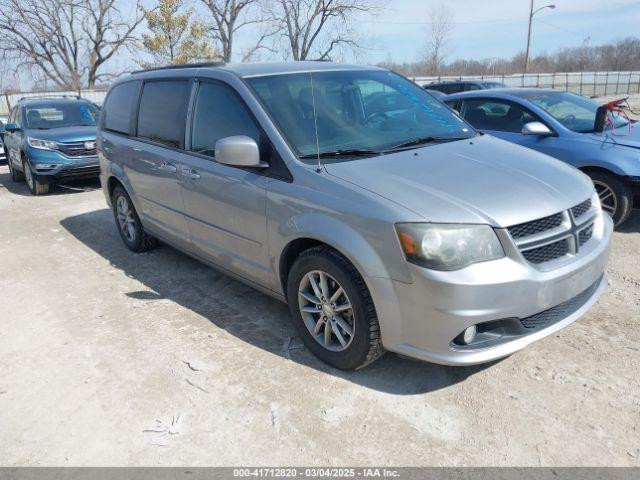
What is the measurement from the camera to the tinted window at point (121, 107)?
520cm

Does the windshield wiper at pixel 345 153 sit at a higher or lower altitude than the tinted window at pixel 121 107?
lower

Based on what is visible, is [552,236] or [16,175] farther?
[16,175]

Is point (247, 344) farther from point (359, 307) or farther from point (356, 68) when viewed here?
point (356, 68)

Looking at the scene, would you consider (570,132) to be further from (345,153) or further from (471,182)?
(345,153)

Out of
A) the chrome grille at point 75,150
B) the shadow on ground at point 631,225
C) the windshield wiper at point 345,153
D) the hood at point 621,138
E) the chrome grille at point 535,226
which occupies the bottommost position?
the shadow on ground at point 631,225

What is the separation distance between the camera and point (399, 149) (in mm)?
3363

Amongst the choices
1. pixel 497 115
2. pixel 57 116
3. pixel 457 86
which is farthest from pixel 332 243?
pixel 457 86

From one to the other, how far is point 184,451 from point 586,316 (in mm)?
2928

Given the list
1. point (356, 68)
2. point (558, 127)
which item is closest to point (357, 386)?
point (356, 68)

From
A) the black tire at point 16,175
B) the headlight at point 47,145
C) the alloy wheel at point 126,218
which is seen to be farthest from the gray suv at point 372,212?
the black tire at point 16,175

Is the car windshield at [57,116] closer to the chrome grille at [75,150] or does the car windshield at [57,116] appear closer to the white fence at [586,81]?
the chrome grille at [75,150]

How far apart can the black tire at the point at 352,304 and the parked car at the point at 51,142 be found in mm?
7427

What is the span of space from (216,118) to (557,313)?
2701 millimetres

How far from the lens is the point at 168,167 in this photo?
434 cm
